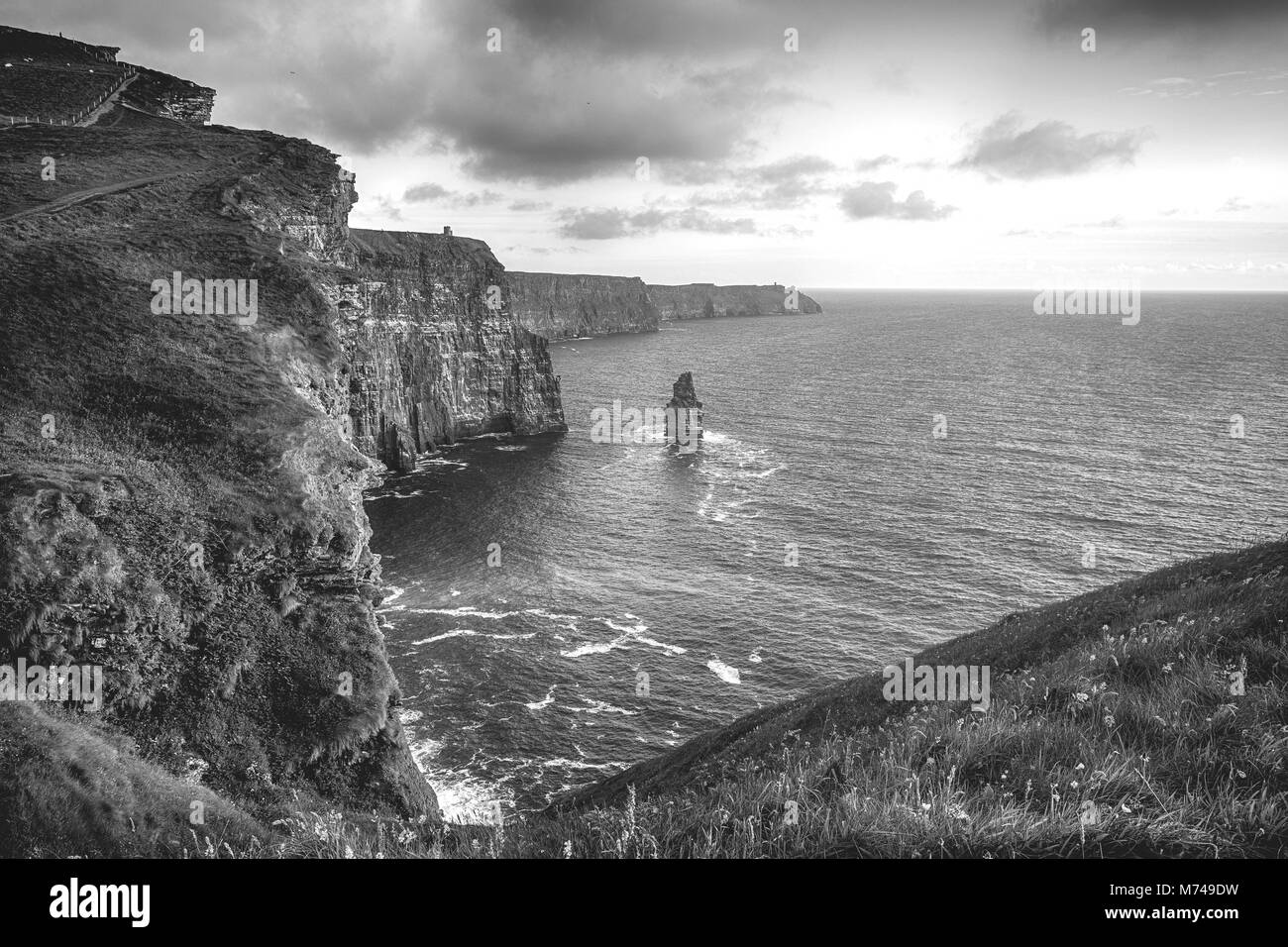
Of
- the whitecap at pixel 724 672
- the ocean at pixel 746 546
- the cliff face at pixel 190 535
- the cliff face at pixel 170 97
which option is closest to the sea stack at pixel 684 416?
the ocean at pixel 746 546

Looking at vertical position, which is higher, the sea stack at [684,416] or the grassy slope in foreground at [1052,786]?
the sea stack at [684,416]

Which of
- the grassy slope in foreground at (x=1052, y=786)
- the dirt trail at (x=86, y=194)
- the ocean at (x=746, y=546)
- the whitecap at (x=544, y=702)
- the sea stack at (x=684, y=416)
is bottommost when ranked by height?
the whitecap at (x=544, y=702)

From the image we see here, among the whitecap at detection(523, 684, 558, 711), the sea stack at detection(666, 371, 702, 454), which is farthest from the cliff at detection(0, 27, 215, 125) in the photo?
the whitecap at detection(523, 684, 558, 711)

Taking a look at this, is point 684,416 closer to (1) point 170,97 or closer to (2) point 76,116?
(1) point 170,97

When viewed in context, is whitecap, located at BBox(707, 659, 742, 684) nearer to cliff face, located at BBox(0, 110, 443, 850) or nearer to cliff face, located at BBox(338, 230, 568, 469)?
cliff face, located at BBox(0, 110, 443, 850)

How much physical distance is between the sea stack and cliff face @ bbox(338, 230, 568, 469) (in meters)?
19.7

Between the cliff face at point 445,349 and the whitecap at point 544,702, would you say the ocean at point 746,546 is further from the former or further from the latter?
the cliff face at point 445,349

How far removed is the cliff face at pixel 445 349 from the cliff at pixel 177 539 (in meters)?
47.0

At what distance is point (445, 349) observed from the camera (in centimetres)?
11662

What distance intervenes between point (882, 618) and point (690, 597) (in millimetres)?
14384

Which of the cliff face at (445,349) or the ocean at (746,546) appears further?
the cliff face at (445,349)

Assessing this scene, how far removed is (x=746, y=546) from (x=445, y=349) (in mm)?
66939

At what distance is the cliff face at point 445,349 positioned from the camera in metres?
104
